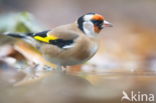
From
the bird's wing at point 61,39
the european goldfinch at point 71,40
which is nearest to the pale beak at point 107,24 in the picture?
the european goldfinch at point 71,40

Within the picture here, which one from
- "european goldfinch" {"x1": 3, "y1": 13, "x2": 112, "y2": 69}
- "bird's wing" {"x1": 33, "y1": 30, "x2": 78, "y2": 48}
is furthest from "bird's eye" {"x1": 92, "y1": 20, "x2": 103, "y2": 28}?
"bird's wing" {"x1": 33, "y1": 30, "x2": 78, "y2": 48}

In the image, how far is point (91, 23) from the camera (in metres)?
1.77

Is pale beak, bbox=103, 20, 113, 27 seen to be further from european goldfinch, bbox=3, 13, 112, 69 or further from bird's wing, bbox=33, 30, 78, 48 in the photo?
bird's wing, bbox=33, 30, 78, 48

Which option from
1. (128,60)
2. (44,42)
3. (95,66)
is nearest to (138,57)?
(128,60)

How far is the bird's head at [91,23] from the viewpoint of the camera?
69.5 inches

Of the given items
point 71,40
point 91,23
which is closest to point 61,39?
point 71,40

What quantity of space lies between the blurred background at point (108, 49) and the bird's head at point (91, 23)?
3cm

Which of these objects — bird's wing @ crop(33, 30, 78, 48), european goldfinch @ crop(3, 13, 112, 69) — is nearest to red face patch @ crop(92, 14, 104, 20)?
european goldfinch @ crop(3, 13, 112, 69)

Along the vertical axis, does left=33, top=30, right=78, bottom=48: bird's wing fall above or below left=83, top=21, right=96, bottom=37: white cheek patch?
below

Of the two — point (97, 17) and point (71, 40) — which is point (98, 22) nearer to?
point (97, 17)

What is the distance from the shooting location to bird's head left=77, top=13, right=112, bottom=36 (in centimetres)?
176

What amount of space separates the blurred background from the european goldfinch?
0.03 m

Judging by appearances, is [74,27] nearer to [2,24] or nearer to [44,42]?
[44,42]

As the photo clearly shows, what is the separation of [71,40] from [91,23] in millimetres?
118
